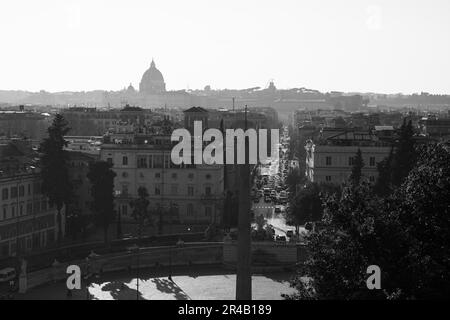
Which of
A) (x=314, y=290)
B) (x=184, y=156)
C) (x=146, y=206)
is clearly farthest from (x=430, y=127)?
(x=314, y=290)

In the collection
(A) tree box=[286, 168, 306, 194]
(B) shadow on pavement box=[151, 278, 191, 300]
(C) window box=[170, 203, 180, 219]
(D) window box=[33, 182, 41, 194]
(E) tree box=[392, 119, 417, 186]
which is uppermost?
(E) tree box=[392, 119, 417, 186]

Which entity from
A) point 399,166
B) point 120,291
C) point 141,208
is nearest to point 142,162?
point 141,208

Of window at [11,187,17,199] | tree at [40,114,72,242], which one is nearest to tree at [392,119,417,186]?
tree at [40,114,72,242]

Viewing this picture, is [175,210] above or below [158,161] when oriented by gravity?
below

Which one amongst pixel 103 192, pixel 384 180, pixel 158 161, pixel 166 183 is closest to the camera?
pixel 103 192

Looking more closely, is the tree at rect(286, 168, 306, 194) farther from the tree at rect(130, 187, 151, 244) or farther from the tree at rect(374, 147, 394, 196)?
the tree at rect(130, 187, 151, 244)

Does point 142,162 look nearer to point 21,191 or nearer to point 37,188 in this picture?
point 37,188
